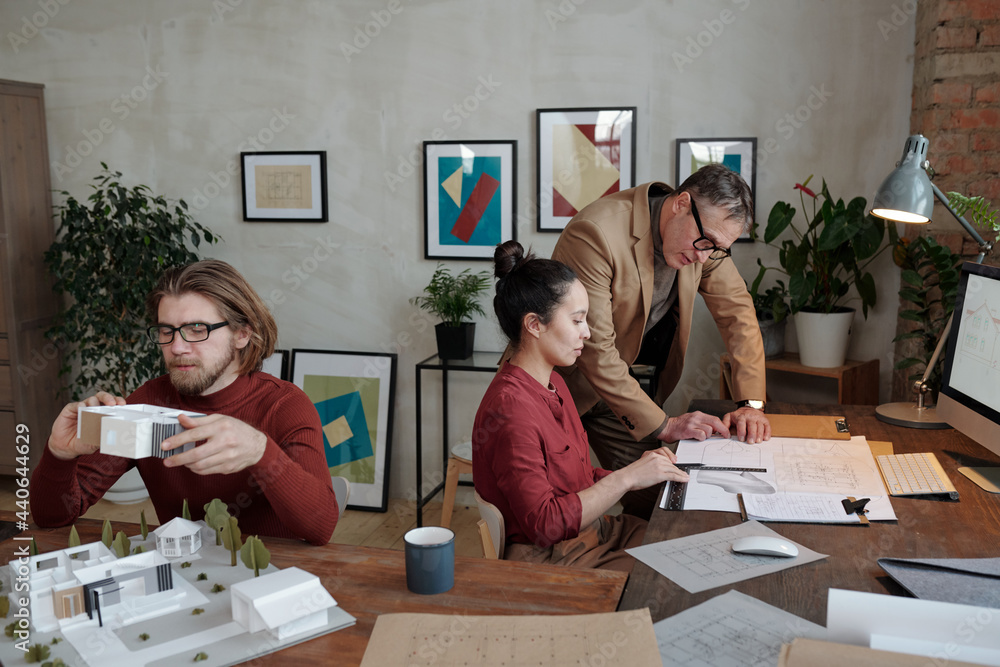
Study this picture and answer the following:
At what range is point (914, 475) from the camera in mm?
1804

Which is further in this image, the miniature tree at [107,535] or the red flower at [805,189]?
the red flower at [805,189]

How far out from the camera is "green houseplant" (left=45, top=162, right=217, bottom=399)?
3785mm

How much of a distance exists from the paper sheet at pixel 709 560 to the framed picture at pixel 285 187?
2928 millimetres

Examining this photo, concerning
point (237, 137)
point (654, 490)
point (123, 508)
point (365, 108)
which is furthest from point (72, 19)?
point (654, 490)

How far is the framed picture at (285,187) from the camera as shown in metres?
3.95

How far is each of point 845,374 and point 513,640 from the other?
2469 mm

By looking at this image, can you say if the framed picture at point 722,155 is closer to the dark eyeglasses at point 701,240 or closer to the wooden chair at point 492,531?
the dark eyeglasses at point 701,240

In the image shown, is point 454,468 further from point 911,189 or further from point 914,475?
point 911,189

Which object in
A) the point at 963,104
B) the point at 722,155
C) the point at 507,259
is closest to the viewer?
the point at 507,259

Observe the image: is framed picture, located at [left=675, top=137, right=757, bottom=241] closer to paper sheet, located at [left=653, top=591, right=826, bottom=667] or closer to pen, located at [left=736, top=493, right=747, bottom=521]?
pen, located at [left=736, top=493, right=747, bottom=521]

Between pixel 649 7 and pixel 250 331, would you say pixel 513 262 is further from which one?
pixel 649 7

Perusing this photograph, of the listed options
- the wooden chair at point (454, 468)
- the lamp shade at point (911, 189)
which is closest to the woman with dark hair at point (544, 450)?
the lamp shade at point (911, 189)

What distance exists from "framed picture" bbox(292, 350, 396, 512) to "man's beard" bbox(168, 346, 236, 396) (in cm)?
224

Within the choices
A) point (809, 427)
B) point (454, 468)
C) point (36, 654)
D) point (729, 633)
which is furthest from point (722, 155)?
point (36, 654)
